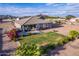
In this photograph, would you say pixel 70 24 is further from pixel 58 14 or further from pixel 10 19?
pixel 10 19

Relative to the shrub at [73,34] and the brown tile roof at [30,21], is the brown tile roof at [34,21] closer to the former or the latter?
the brown tile roof at [30,21]

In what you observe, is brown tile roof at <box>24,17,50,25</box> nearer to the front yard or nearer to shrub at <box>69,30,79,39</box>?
the front yard

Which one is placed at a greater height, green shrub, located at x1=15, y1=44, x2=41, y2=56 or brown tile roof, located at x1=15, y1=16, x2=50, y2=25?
brown tile roof, located at x1=15, y1=16, x2=50, y2=25

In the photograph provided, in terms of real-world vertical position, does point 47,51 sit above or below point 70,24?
below

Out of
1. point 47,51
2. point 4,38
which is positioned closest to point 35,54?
point 47,51

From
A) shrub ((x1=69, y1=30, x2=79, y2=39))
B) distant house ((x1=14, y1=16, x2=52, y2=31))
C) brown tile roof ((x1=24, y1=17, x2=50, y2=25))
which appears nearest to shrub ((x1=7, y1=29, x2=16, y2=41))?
distant house ((x1=14, y1=16, x2=52, y2=31))

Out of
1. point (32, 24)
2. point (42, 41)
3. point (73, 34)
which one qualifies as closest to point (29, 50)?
point (42, 41)
